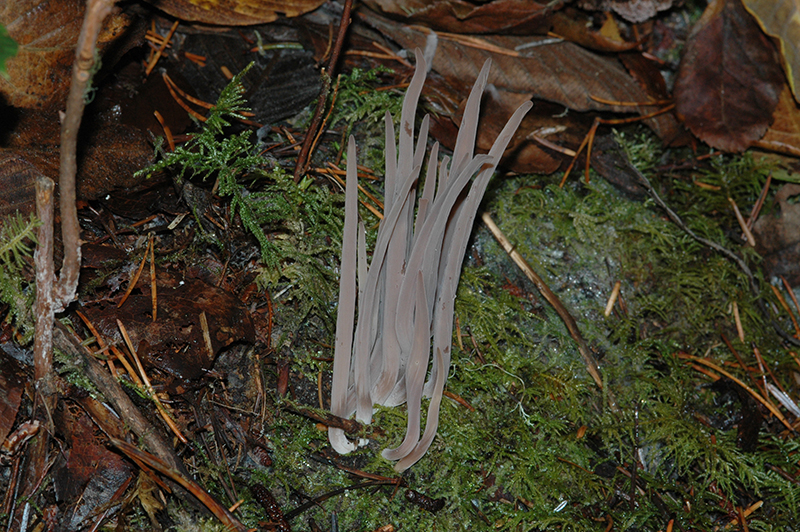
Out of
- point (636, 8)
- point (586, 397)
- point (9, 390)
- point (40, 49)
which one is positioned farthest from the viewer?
point (636, 8)

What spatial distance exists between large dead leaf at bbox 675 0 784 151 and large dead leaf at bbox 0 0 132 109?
8.56 ft

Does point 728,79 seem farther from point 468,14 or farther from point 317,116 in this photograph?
point 317,116

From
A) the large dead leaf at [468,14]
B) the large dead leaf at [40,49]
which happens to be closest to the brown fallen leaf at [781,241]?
the large dead leaf at [468,14]

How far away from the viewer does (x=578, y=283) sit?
2.42 meters

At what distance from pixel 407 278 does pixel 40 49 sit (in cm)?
137

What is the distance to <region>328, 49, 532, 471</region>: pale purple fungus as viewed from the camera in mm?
1602

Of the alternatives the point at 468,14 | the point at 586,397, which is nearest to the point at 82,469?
the point at 586,397

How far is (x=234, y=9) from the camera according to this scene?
2.33 metres

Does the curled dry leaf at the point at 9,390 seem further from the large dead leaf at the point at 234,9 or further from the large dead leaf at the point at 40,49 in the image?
the large dead leaf at the point at 234,9

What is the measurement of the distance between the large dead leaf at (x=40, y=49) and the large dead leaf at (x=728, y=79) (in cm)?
261

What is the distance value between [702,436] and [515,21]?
189 centimetres

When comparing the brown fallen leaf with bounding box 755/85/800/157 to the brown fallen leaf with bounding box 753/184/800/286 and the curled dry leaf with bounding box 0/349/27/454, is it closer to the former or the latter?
the brown fallen leaf with bounding box 753/184/800/286

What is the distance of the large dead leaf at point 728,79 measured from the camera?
2777mm

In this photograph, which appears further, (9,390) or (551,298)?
(551,298)
